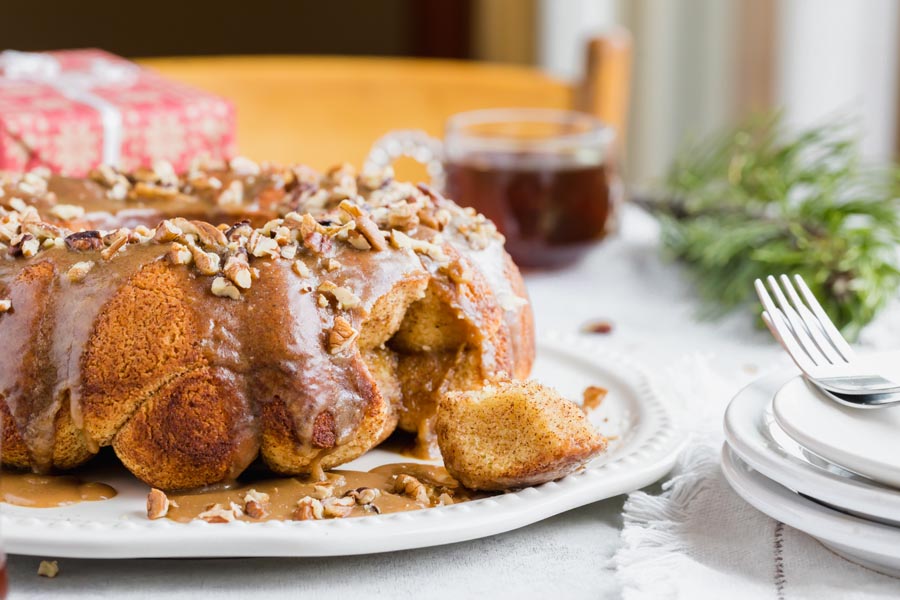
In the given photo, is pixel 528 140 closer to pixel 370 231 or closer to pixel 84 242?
pixel 370 231

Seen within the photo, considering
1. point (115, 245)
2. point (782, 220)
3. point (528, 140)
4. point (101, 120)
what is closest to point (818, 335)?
point (115, 245)

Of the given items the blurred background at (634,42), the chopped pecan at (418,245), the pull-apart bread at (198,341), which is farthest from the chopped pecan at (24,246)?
the blurred background at (634,42)

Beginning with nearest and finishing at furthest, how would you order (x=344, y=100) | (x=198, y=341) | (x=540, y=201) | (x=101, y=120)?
(x=198, y=341) → (x=101, y=120) → (x=540, y=201) → (x=344, y=100)

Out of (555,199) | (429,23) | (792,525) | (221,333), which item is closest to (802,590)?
(792,525)

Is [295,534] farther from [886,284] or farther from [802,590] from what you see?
[886,284]

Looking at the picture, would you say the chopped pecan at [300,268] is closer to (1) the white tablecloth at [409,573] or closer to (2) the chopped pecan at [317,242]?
(2) the chopped pecan at [317,242]
